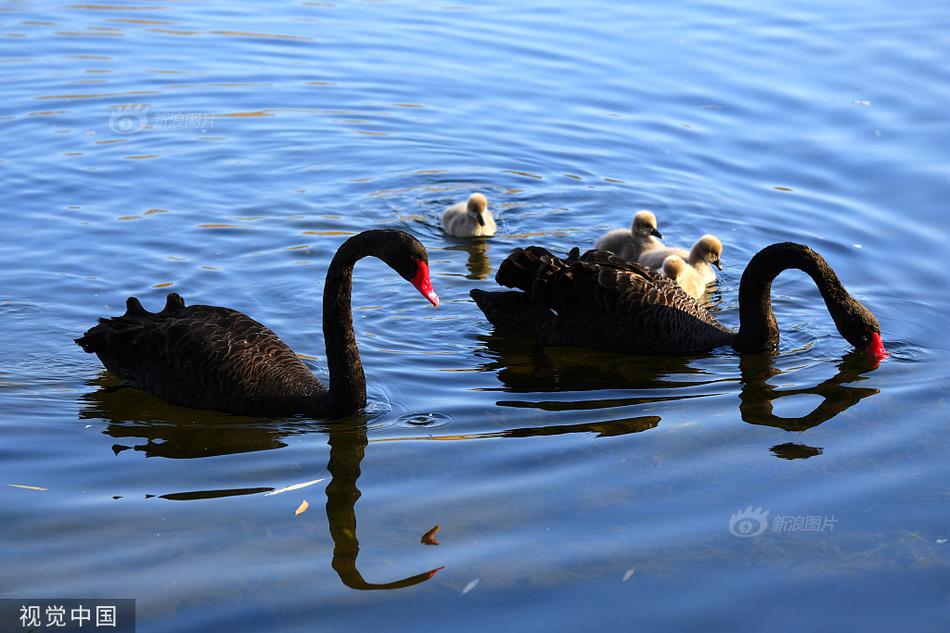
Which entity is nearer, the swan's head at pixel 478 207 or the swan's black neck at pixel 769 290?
the swan's black neck at pixel 769 290

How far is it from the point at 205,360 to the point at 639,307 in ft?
8.18

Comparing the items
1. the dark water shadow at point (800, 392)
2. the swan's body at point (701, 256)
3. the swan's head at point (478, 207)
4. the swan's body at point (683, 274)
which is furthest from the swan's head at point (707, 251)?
the swan's head at point (478, 207)

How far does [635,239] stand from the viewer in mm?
8961

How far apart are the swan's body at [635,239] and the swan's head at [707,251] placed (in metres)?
0.40

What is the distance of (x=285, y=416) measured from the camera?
6152 millimetres

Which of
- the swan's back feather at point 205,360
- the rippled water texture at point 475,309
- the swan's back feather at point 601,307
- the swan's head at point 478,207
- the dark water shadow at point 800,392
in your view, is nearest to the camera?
the rippled water texture at point 475,309

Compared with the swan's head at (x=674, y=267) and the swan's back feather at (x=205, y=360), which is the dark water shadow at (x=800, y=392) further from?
the swan's back feather at (x=205, y=360)

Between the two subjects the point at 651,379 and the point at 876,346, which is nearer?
the point at 651,379

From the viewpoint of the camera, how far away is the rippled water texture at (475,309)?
15.7 feet

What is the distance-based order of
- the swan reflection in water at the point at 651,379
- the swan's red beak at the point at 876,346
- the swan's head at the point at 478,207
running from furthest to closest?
the swan's head at the point at 478,207 < the swan's red beak at the point at 876,346 < the swan reflection in water at the point at 651,379

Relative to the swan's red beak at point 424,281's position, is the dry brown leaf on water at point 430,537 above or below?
below

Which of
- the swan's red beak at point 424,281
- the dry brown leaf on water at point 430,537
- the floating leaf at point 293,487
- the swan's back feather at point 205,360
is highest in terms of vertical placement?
the swan's red beak at point 424,281

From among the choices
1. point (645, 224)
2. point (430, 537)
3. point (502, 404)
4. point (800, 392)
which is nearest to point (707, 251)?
point (645, 224)

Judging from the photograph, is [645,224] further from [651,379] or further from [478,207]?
[651,379]
